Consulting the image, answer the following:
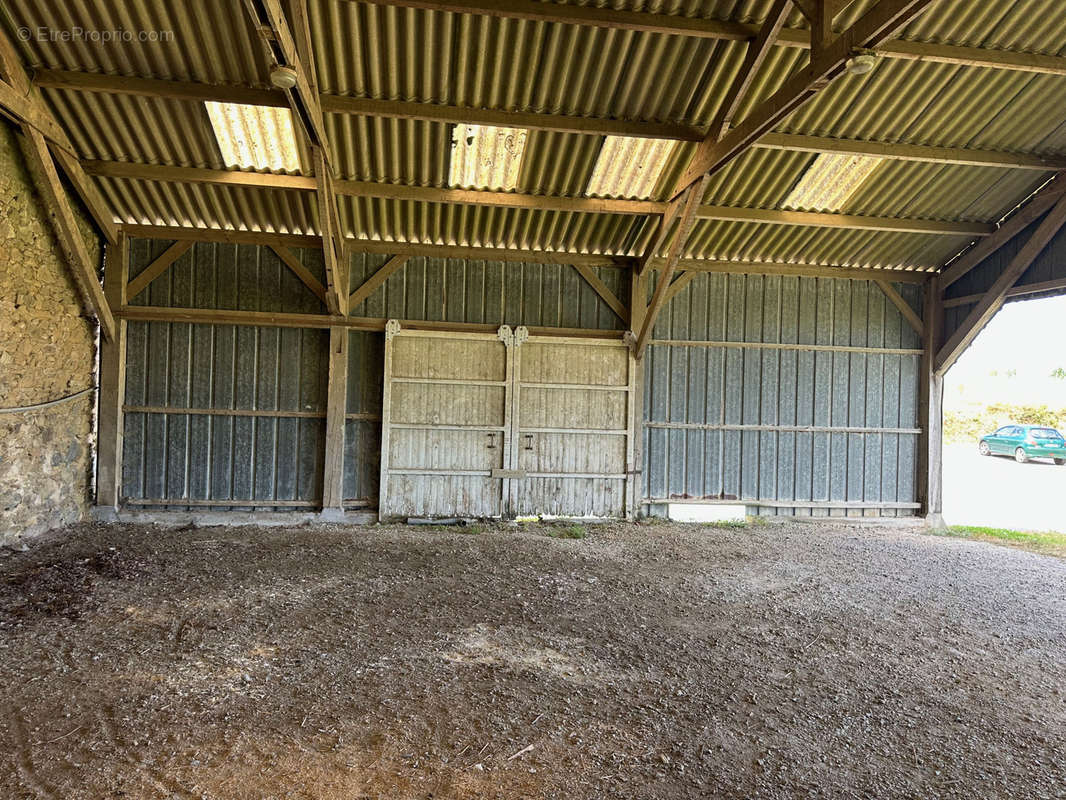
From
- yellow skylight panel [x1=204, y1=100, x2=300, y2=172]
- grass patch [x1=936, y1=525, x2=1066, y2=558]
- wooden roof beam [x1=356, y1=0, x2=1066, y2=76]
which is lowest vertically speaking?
grass patch [x1=936, y1=525, x2=1066, y2=558]

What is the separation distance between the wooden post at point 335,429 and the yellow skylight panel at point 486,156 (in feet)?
9.32

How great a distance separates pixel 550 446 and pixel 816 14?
251 inches

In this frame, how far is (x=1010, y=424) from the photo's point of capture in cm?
2248

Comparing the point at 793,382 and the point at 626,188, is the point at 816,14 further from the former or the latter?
the point at 793,382

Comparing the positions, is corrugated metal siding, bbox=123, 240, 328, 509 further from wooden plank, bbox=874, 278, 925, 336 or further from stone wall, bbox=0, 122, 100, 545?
wooden plank, bbox=874, 278, 925, 336

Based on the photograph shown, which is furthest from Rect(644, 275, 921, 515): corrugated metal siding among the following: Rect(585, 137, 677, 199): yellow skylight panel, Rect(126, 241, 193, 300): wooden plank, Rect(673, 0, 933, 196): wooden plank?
Rect(126, 241, 193, 300): wooden plank

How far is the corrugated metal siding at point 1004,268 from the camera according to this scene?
8969mm

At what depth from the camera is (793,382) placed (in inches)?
412

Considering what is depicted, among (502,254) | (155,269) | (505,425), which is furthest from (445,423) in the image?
(155,269)

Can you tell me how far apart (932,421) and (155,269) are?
39.4 ft

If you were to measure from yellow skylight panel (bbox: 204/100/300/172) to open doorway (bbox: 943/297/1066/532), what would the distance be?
10363 millimetres

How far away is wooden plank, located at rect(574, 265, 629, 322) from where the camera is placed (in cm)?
1002

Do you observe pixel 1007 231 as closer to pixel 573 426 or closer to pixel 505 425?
pixel 573 426

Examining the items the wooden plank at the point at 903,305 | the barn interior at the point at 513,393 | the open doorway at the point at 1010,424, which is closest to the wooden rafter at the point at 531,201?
the barn interior at the point at 513,393
